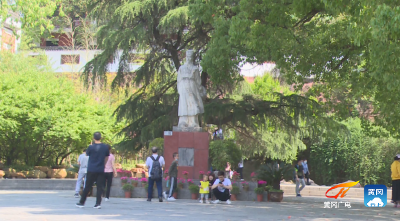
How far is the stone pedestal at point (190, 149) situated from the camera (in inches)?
677

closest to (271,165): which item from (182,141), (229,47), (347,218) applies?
(182,141)

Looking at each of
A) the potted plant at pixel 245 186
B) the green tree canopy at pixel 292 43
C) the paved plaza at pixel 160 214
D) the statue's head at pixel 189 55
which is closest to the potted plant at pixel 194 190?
the potted plant at pixel 245 186

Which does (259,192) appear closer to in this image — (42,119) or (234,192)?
(234,192)

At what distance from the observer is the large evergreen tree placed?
20.6 m

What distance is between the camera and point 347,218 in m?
11.8

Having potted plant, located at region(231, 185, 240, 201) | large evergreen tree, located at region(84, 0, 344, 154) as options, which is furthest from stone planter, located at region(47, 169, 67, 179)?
potted plant, located at region(231, 185, 240, 201)

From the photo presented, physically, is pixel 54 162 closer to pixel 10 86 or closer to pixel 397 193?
pixel 10 86

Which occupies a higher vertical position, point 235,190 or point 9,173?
point 9,173

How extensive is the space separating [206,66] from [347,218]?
6.44m

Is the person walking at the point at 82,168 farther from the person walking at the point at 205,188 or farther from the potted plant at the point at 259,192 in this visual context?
the potted plant at the point at 259,192

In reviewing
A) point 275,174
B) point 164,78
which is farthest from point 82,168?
point 164,78

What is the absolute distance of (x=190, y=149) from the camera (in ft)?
56.5

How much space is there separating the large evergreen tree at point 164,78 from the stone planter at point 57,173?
756 centimetres

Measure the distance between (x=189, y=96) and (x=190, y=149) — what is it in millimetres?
1740
